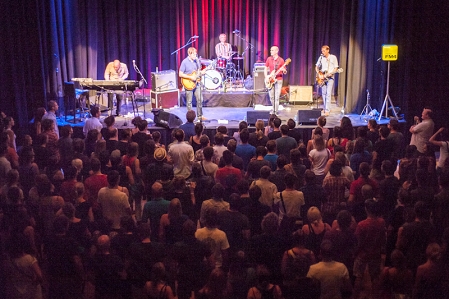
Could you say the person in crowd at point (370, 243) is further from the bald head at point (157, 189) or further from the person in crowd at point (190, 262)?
the bald head at point (157, 189)

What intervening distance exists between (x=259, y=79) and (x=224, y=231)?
9761 millimetres

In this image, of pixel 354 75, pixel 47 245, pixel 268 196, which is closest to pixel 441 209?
pixel 268 196

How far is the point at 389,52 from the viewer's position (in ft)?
42.0

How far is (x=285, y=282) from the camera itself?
5.29 metres

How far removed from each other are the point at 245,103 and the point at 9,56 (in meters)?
6.13

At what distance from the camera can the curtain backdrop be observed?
12.6 metres

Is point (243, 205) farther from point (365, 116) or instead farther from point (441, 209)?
point (365, 116)

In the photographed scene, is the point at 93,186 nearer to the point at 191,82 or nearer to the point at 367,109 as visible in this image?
the point at 191,82

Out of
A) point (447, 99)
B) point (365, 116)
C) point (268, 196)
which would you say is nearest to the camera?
point (268, 196)

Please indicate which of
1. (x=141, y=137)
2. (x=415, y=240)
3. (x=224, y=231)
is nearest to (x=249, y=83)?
(x=141, y=137)

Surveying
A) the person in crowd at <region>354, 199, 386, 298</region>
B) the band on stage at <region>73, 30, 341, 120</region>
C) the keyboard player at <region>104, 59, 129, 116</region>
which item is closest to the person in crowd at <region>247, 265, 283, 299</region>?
the person in crowd at <region>354, 199, 386, 298</region>

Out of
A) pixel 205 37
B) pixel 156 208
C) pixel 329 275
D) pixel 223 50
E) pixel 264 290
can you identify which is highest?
pixel 205 37

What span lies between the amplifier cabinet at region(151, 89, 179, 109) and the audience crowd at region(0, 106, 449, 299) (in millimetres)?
6612

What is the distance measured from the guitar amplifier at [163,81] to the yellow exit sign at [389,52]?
5.43 m
